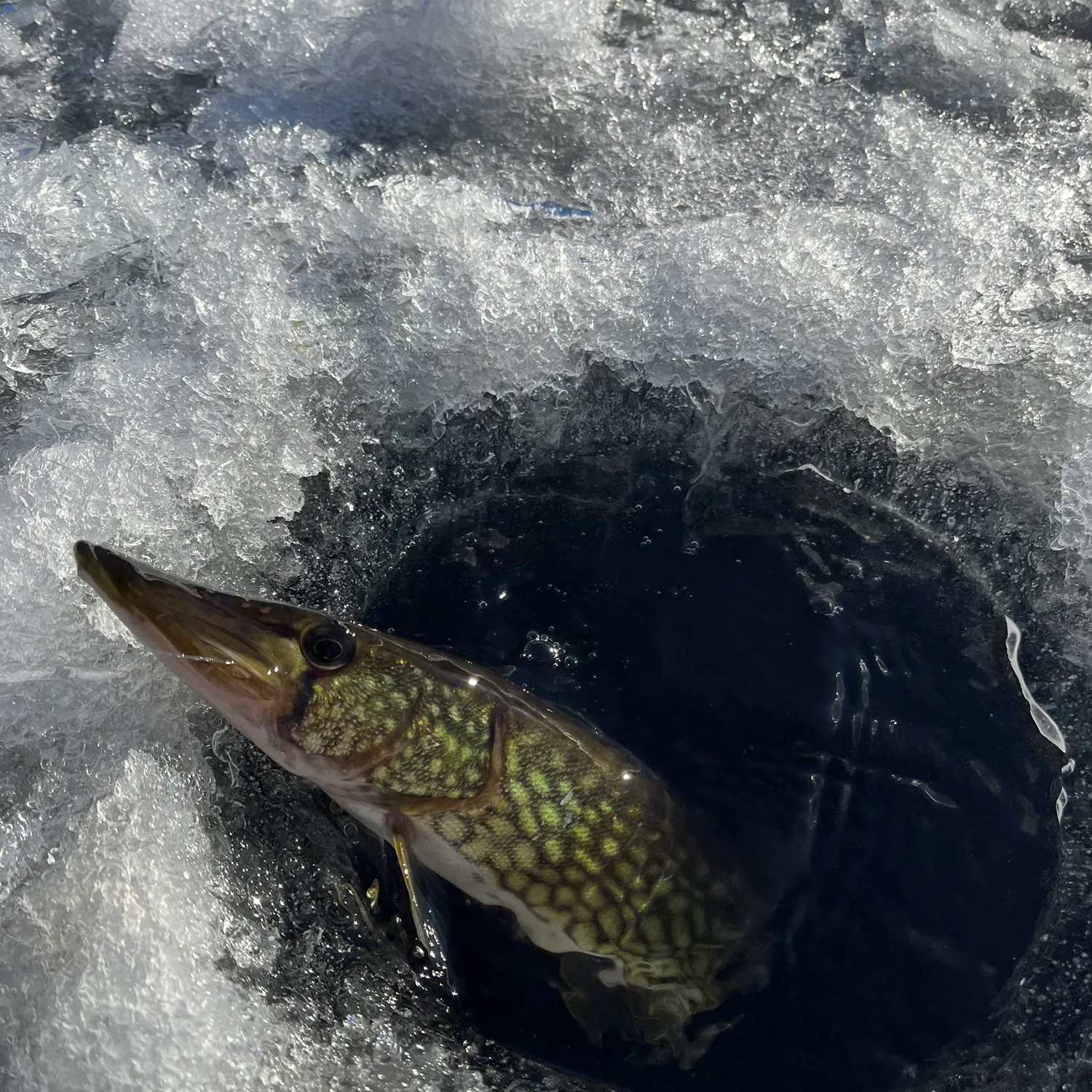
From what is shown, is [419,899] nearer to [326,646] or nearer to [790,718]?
[326,646]

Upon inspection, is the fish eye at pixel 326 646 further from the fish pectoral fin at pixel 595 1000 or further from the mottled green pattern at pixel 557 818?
the fish pectoral fin at pixel 595 1000

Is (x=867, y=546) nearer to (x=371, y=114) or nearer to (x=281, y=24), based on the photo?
(x=371, y=114)

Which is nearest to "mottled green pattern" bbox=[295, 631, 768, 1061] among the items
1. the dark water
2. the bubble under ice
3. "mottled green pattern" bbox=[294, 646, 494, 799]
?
"mottled green pattern" bbox=[294, 646, 494, 799]

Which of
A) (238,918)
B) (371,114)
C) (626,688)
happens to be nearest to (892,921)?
(626,688)

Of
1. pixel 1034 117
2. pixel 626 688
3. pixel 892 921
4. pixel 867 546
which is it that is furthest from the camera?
pixel 1034 117

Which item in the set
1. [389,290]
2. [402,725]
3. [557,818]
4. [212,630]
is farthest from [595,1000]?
[389,290]

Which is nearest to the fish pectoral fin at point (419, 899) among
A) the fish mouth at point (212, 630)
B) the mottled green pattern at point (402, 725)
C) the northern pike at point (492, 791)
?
the northern pike at point (492, 791)

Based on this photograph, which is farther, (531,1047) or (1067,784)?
(1067,784)

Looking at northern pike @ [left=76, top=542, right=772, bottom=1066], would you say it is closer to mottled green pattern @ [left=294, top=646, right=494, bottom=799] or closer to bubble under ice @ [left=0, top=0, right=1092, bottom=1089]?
mottled green pattern @ [left=294, top=646, right=494, bottom=799]
